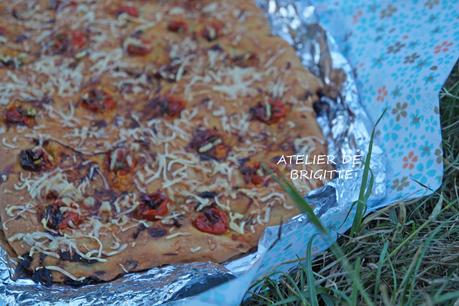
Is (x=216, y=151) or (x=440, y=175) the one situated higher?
(x=216, y=151)

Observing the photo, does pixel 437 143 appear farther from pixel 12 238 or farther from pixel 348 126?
pixel 12 238

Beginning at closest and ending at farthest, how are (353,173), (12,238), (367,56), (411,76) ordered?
1. (12,238)
2. (353,173)
3. (411,76)
4. (367,56)

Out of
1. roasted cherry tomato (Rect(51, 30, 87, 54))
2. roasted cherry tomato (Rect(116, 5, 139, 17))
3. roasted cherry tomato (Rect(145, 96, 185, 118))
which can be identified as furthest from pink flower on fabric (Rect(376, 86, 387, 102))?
roasted cherry tomato (Rect(51, 30, 87, 54))

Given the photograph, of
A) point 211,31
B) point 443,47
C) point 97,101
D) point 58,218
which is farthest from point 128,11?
point 443,47

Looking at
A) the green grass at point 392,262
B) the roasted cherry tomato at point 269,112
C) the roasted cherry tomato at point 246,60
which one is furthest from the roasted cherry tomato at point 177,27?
the green grass at point 392,262

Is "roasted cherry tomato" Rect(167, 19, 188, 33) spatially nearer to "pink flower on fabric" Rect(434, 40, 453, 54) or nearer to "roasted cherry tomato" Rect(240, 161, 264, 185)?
"roasted cherry tomato" Rect(240, 161, 264, 185)

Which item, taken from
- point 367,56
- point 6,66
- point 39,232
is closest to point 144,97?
point 6,66
